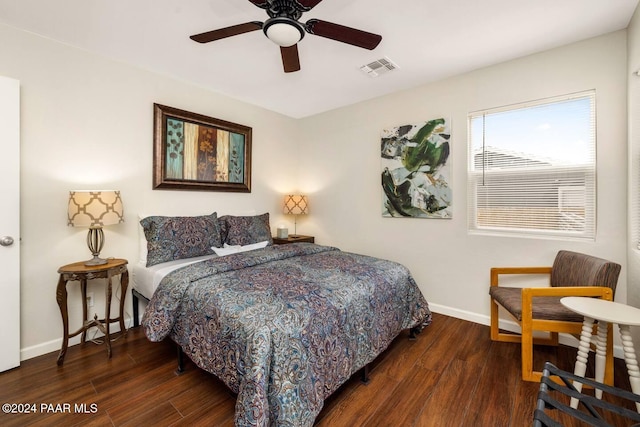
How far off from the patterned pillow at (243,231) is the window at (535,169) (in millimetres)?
2265

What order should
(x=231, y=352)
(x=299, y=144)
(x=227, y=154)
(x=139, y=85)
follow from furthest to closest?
(x=299, y=144), (x=227, y=154), (x=139, y=85), (x=231, y=352)

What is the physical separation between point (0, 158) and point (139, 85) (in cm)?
125

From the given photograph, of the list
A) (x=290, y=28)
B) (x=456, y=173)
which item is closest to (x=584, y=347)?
(x=456, y=173)

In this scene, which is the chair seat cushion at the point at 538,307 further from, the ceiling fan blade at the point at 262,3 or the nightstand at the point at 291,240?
the ceiling fan blade at the point at 262,3

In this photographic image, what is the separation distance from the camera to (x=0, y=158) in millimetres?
1977

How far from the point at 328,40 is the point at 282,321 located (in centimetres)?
215

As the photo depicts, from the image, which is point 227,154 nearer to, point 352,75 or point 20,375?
point 352,75

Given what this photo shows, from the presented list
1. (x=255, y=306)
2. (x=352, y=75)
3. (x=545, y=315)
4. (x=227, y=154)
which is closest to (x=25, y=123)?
(x=227, y=154)

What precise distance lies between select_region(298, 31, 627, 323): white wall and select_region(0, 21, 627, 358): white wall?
0.4 inches

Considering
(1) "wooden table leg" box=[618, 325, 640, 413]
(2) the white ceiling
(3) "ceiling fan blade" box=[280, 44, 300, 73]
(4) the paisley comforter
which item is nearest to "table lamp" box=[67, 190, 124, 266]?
(4) the paisley comforter

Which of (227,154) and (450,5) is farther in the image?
(227,154)

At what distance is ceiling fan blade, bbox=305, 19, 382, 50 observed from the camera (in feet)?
5.49

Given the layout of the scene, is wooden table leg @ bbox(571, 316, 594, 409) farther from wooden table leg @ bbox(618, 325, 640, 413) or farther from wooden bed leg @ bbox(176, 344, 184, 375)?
wooden bed leg @ bbox(176, 344, 184, 375)

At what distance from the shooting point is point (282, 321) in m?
1.42
